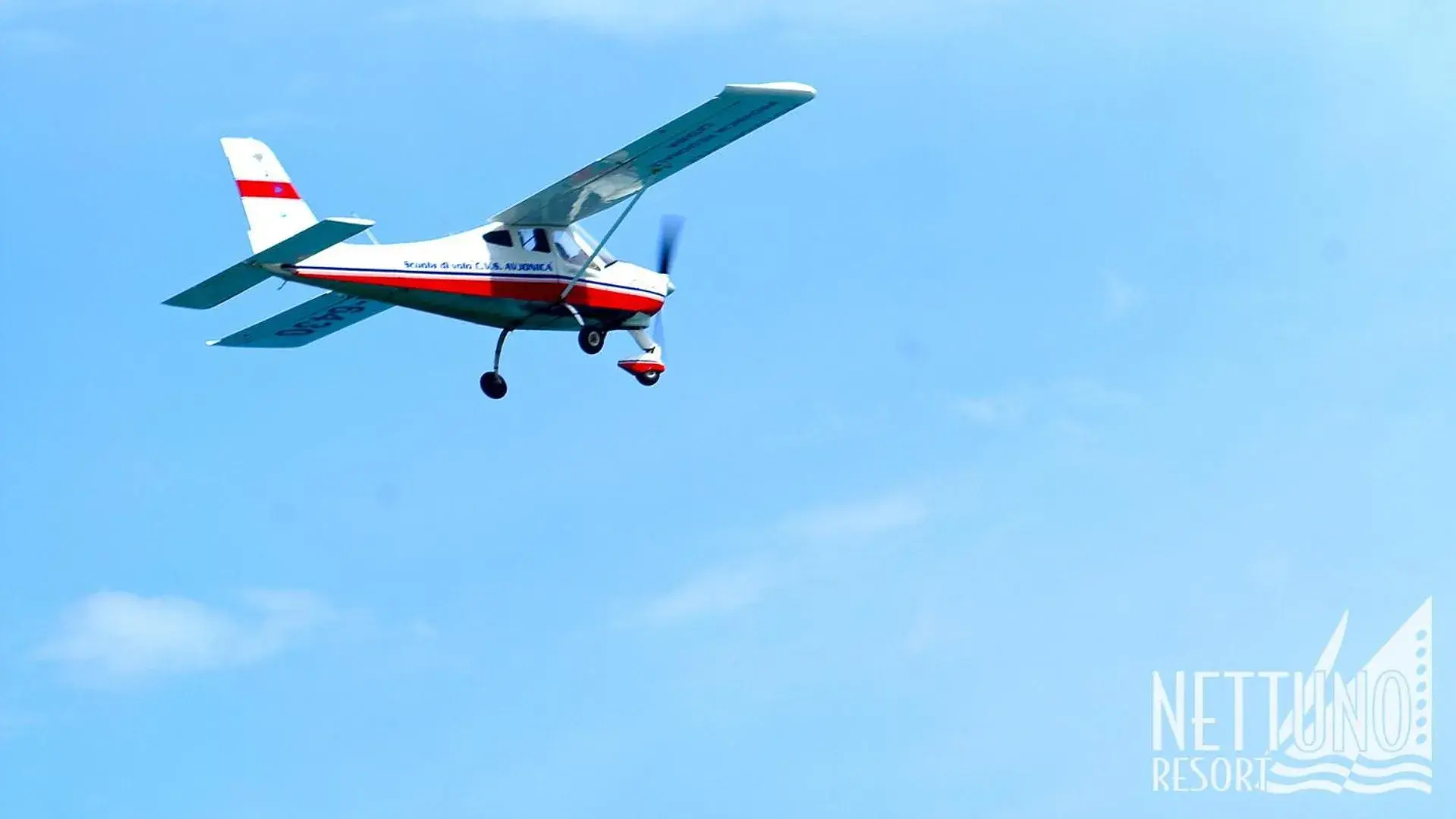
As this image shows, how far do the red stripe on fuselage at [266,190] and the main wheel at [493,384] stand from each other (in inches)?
147

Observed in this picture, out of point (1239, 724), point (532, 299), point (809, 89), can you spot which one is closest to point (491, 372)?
point (532, 299)

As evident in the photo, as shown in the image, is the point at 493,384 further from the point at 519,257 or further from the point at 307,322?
the point at 307,322

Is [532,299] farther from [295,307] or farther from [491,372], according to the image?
[295,307]

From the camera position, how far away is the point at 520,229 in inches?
1415

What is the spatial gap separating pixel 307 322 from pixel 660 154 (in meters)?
6.67

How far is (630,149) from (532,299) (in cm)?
259

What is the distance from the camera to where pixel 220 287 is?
33.6 m

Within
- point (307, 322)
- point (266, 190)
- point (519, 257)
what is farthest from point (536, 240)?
point (307, 322)

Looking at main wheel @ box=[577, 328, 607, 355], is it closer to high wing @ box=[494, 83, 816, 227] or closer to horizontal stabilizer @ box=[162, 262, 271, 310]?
high wing @ box=[494, 83, 816, 227]

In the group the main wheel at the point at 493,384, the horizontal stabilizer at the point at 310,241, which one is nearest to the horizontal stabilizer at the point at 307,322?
the main wheel at the point at 493,384

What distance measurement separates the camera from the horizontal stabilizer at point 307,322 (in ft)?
124

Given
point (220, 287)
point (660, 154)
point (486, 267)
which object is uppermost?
point (660, 154)

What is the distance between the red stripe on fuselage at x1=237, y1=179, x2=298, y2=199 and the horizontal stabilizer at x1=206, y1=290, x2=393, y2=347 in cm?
290

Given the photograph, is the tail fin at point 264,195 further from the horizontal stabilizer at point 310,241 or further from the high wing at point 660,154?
the high wing at point 660,154
